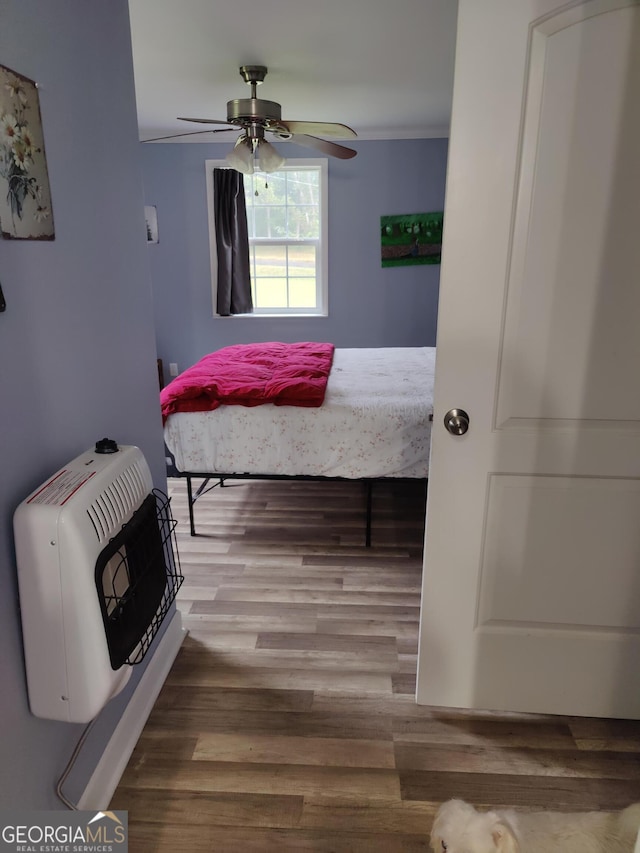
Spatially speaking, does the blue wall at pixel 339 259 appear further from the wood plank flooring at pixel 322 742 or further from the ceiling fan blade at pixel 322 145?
the wood plank flooring at pixel 322 742

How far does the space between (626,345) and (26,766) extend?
1644 mm

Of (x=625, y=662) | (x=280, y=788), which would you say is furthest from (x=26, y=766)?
(x=625, y=662)

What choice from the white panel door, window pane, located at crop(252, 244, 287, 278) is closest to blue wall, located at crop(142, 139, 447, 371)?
window pane, located at crop(252, 244, 287, 278)

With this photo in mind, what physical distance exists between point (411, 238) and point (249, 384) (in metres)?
2.81

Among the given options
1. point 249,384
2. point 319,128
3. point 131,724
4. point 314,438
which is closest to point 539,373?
point 314,438

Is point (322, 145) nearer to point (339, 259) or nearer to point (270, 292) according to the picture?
point (339, 259)

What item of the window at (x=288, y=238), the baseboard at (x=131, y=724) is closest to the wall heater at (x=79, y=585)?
the baseboard at (x=131, y=724)

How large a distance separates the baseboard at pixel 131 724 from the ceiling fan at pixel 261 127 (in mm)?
2535

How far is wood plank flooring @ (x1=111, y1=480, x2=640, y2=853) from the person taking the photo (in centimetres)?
141

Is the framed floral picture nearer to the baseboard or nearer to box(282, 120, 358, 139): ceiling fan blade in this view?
the baseboard

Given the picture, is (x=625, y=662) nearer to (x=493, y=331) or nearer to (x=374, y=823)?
(x=374, y=823)

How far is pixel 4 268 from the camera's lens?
1.03 m

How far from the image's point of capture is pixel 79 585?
1059 mm

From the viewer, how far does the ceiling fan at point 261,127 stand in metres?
3.05
